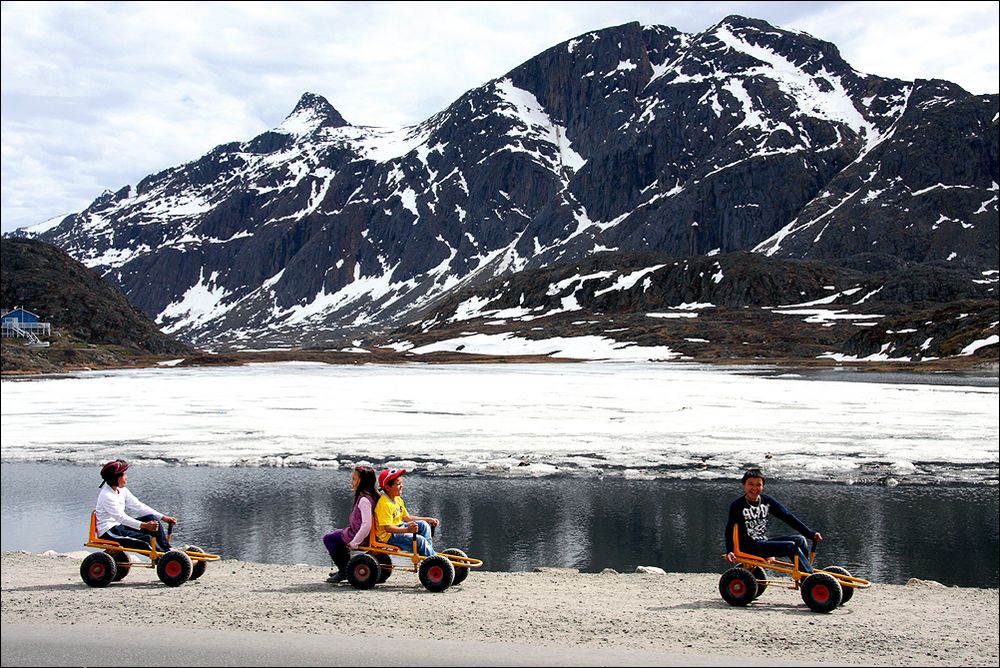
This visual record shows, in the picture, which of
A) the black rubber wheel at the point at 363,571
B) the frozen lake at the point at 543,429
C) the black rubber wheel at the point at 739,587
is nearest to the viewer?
the black rubber wheel at the point at 739,587

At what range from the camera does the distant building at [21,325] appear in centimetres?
14938

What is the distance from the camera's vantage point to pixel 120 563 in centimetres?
1466

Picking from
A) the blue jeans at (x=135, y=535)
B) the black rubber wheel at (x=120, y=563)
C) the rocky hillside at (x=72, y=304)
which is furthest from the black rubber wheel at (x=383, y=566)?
the rocky hillside at (x=72, y=304)

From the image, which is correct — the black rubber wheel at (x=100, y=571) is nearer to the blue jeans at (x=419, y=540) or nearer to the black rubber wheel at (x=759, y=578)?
the blue jeans at (x=419, y=540)

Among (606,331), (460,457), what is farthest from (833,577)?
(606,331)

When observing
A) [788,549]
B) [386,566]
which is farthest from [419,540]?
[788,549]

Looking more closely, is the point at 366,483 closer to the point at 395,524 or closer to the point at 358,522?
the point at 358,522

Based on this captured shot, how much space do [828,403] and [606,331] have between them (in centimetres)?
12166

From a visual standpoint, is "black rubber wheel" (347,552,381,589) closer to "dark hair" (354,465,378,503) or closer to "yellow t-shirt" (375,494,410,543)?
"yellow t-shirt" (375,494,410,543)

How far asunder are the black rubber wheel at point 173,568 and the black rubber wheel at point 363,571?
2557 mm

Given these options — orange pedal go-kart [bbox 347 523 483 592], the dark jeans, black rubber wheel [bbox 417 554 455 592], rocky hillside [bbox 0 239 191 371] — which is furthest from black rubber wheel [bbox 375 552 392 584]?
rocky hillside [bbox 0 239 191 371]

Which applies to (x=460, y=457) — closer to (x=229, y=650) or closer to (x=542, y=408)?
(x=542, y=408)

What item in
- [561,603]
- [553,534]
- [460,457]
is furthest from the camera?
[460,457]

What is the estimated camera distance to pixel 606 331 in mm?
178375
